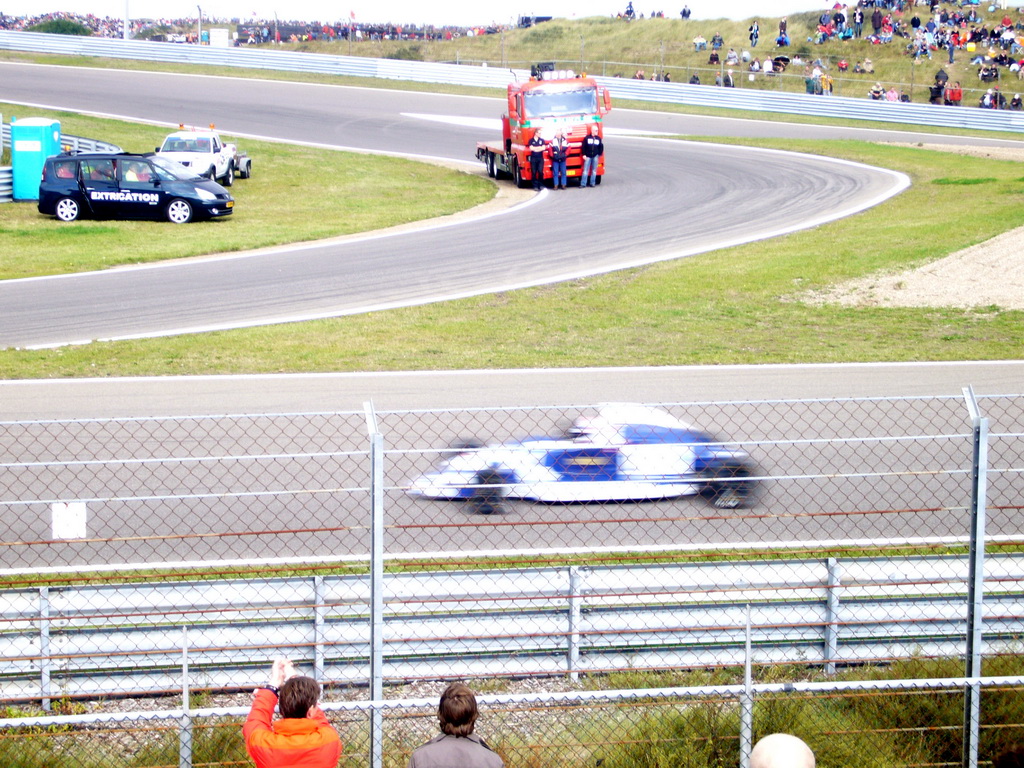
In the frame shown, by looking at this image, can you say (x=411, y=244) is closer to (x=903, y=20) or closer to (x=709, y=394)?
(x=709, y=394)

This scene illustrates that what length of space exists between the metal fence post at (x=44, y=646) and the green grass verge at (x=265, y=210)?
13.8 m

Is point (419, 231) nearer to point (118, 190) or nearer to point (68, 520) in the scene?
point (118, 190)

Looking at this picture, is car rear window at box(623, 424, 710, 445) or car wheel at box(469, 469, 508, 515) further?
car rear window at box(623, 424, 710, 445)

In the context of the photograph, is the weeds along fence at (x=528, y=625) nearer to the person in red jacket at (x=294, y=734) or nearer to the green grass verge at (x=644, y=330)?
the person in red jacket at (x=294, y=734)

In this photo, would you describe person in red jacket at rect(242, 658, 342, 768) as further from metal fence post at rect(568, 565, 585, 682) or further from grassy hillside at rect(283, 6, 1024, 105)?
grassy hillside at rect(283, 6, 1024, 105)

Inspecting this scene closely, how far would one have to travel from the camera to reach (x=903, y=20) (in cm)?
5188

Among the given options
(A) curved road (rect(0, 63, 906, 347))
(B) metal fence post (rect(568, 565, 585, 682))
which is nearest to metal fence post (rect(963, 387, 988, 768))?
(B) metal fence post (rect(568, 565, 585, 682))

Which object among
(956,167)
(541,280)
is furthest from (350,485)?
(956,167)

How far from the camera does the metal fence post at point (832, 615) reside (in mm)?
6145

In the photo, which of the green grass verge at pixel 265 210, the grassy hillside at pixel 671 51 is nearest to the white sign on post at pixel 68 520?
the green grass verge at pixel 265 210

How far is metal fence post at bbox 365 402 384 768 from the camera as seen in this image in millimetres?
4438

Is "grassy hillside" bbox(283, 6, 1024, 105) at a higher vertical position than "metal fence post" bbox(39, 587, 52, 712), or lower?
higher

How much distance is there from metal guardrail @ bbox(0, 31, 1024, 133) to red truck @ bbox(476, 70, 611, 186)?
14181mm

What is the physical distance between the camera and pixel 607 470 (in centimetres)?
794
